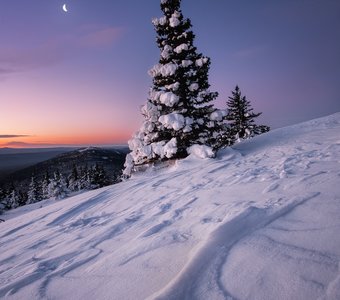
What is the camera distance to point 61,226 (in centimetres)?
490

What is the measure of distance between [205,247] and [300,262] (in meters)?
0.89

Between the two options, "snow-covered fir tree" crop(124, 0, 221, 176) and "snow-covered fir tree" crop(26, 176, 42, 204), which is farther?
"snow-covered fir tree" crop(26, 176, 42, 204)

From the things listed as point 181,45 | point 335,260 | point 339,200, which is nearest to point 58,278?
point 335,260

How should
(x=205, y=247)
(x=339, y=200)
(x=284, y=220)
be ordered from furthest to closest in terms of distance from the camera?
(x=339, y=200)
(x=284, y=220)
(x=205, y=247)

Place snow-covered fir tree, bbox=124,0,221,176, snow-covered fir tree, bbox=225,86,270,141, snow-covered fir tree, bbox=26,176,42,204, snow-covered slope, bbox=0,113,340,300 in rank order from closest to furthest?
snow-covered slope, bbox=0,113,340,300 → snow-covered fir tree, bbox=124,0,221,176 → snow-covered fir tree, bbox=225,86,270,141 → snow-covered fir tree, bbox=26,176,42,204

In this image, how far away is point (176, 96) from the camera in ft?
36.3

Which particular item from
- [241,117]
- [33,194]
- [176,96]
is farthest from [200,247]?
[33,194]

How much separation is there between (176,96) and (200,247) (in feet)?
31.0

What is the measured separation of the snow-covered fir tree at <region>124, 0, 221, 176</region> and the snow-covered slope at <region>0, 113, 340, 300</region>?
641 cm

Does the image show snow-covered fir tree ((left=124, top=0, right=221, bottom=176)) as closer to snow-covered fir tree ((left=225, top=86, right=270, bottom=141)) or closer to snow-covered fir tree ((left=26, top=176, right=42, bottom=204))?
snow-covered fir tree ((left=225, top=86, right=270, bottom=141))

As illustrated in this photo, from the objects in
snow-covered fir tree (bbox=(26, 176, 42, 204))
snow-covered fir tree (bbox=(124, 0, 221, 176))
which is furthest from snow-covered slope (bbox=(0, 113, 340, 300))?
snow-covered fir tree (bbox=(26, 176, 42, 204))

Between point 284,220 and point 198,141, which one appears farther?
point 198,141

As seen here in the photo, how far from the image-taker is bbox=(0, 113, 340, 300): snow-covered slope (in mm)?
1889

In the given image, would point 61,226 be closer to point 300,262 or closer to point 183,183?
point 183,183
